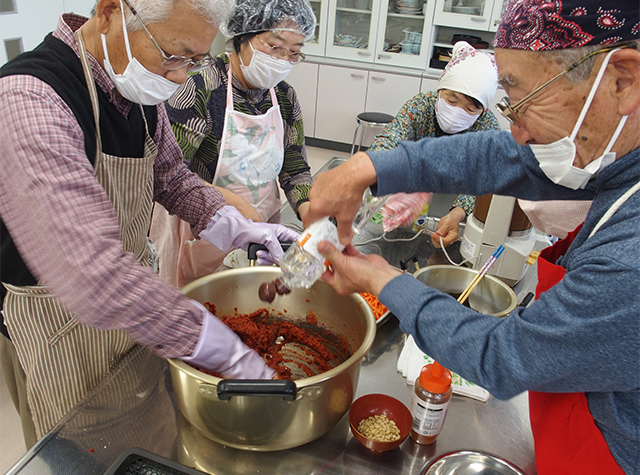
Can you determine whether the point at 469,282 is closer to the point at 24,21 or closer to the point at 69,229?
the point at 69,229

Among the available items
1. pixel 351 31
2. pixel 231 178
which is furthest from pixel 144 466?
pixel 351 31

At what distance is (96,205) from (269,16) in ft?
3.71

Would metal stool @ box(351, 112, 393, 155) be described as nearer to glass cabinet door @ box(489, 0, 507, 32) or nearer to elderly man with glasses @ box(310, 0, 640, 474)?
glass cabinet door @ box(489, 0, 507, 32)

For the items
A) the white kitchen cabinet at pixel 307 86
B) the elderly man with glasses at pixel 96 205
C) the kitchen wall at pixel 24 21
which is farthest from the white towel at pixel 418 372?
the white kitchen cabinet at pixel 307 86

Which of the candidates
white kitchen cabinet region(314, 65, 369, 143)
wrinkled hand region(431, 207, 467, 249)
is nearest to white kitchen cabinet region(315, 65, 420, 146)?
white kitchen cabinet region(314, 65, 369, 143)

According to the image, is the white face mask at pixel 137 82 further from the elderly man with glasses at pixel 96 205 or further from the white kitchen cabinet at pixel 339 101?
the white kitchen cabinet at pixel 339 101

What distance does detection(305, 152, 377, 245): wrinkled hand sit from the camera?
37.0 inches

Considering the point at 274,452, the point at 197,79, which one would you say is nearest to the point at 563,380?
the point at 274,452

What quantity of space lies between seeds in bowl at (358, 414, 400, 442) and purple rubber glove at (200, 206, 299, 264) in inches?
21.7

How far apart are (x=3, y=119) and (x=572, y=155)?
975 mm

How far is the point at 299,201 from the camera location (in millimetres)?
1873

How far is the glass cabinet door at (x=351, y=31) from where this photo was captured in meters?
5.18

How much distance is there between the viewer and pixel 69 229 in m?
0.79

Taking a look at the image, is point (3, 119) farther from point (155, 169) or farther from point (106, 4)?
point (155, 169)
